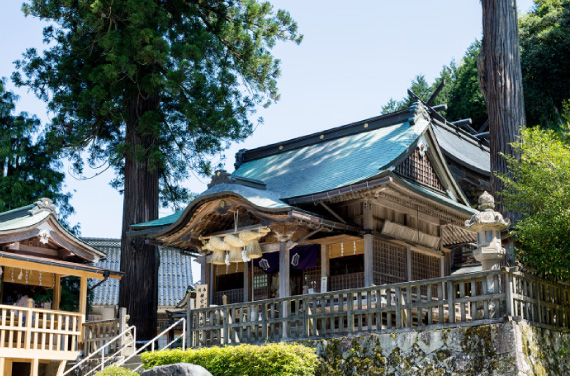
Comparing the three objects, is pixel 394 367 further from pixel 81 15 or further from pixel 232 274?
pixel 81 15

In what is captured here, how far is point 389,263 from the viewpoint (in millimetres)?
17703

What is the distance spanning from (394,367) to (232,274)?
7.95 meters

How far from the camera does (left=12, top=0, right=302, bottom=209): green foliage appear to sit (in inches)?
858

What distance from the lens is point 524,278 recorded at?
1208 centimetres

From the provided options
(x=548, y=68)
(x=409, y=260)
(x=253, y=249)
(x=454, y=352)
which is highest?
(x=548, y=68)

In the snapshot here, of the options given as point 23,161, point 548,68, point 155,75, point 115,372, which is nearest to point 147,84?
point 155,75

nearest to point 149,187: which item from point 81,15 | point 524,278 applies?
point 81,15

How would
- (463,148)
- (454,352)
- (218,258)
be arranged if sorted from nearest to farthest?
(454,352) < (218,258) < (463,148)

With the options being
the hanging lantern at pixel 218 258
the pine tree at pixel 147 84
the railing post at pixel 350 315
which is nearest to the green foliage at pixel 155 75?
the pine tree at pixel 147 84

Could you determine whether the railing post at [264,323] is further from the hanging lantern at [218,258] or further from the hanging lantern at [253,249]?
the hanging lantern at [218,258]

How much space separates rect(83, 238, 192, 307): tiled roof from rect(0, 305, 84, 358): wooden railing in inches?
469

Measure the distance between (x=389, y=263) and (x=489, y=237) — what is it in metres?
5.32

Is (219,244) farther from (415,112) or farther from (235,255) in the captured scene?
(415,112)

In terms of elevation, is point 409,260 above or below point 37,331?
above
